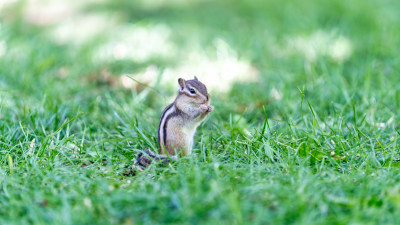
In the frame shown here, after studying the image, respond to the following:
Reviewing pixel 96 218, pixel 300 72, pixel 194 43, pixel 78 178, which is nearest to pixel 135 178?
pixel 78 178

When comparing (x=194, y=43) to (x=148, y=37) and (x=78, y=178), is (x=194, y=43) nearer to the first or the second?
(x=148, y=37)

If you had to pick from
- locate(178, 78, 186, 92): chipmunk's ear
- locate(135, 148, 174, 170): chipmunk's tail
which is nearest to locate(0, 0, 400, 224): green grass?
locate(135, 148, 174, 170): chipmunk's tail

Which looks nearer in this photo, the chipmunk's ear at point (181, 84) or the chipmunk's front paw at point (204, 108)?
the chipmunk's front paw at point (204, 108)

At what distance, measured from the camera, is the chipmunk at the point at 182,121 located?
134 inches

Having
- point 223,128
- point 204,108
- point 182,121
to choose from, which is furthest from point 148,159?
point 223,128

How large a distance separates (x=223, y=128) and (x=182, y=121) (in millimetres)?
656

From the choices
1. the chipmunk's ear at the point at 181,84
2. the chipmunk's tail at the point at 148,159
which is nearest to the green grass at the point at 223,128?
the chipmunk's tail at the point at 148,159

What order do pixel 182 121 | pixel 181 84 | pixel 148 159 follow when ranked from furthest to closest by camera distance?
pixel 181 84 → pixel 182 121 → pixel 148 159

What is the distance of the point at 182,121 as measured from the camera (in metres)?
3.44

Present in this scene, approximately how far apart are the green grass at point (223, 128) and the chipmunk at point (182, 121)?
0.12m

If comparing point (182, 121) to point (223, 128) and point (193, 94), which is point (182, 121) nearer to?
point (193, 94)

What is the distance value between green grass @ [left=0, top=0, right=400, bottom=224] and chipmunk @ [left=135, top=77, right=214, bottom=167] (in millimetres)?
119

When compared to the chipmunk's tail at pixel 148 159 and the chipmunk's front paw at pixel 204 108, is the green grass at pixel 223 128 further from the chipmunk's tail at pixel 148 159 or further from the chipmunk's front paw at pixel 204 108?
the chipmunk's front paw at pixel 204 108

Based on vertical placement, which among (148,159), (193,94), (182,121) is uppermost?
(193,94)
